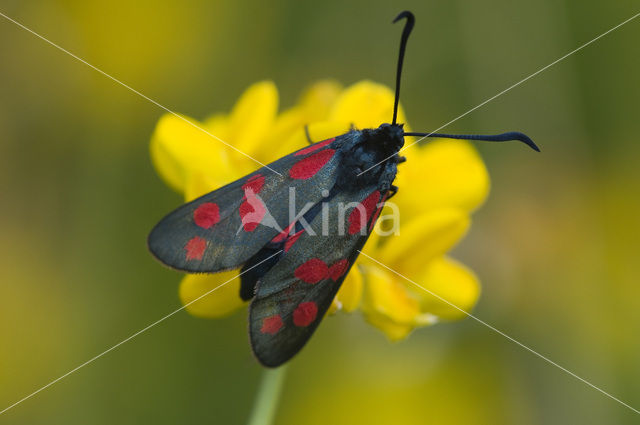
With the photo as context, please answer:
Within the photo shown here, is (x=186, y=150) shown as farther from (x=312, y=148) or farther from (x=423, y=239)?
(x=423, y=239)

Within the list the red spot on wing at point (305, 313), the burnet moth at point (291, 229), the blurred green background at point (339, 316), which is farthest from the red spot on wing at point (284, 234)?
the blurred green background at point (339, 316)

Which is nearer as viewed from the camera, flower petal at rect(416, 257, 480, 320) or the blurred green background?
flower petal at rect(416, 257, 480, 320)

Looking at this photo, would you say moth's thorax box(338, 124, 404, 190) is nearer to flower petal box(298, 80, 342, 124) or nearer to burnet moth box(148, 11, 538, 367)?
burnet moth box(148, 11, 538, 367)

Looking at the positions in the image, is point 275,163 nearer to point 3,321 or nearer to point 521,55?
point 3,321

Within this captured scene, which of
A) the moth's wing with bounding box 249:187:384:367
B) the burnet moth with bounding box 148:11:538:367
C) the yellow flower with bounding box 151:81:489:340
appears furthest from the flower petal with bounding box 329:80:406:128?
the moth's wing with bounding box 249:187:384:367

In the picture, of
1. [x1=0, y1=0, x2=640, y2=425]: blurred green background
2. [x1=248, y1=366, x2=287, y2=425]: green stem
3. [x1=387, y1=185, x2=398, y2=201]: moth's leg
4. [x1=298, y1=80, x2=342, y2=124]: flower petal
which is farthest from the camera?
[x1=0, y1=0, x2=640, y2=425]: blurred green background

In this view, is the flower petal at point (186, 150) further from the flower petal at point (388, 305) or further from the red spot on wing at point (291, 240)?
the flower petal at point (388, 305)
